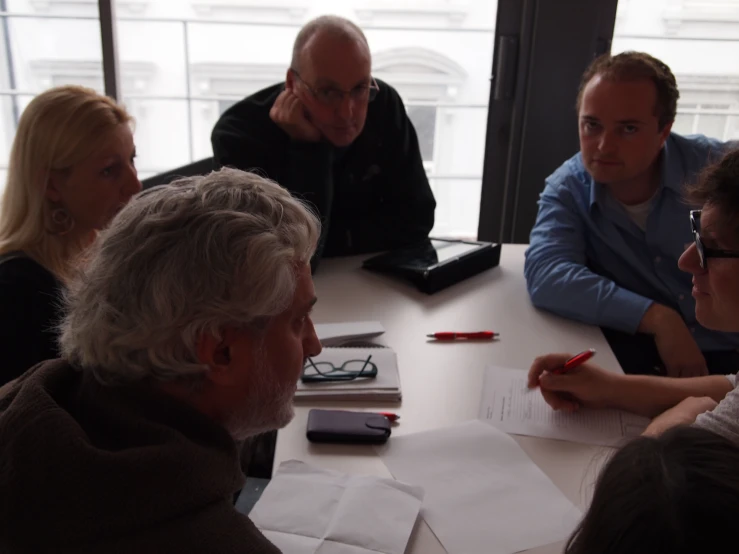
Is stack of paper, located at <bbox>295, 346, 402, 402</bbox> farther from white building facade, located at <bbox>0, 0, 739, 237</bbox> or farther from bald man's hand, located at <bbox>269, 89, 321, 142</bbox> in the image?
white building facade, located at <bbox>0, 0, 739, 237</bbox>

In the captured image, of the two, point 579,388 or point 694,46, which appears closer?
point 579,388

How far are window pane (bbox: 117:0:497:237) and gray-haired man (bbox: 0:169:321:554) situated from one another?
81.4 inches

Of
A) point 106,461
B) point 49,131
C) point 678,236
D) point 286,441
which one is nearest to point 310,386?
point 286,441

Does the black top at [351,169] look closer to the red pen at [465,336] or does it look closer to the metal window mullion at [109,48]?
the red pen at [465,336]

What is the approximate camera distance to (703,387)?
1361 millimetres

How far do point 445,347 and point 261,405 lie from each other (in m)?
0.71

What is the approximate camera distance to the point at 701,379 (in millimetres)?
1390

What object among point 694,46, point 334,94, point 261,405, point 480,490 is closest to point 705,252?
point 480,490

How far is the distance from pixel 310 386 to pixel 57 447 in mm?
694

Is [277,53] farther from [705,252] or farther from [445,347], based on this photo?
[705,252]

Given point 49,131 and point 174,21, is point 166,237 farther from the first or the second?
point 174,21

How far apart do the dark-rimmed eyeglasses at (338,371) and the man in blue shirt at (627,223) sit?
0.58 metres

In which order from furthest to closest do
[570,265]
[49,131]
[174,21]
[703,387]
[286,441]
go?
[174,21] < [570,265] < [49,131] < [703,387] < [286,441]

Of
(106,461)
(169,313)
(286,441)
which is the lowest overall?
(286,441)
